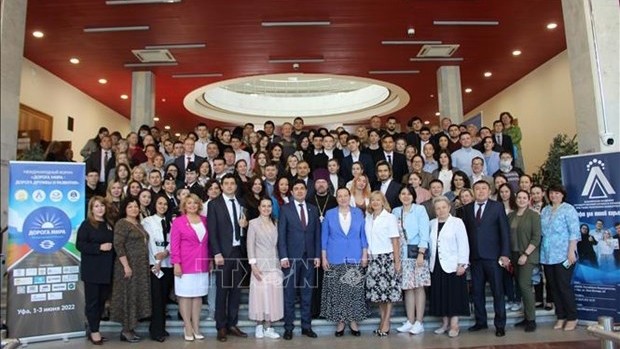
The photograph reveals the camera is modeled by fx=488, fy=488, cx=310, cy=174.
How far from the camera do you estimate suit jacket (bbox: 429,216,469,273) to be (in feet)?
16.6

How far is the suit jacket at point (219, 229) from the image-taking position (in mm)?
5080

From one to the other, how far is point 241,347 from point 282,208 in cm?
145

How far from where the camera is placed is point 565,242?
525 cm

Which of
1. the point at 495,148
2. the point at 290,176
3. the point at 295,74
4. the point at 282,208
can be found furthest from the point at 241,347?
the point at 295,74

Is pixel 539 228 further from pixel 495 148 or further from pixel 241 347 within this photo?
pixel 241 347

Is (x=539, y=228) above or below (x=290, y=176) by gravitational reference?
below

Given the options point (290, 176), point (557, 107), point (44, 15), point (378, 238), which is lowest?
point (378, 238)

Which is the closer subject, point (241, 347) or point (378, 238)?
point (241, 347)

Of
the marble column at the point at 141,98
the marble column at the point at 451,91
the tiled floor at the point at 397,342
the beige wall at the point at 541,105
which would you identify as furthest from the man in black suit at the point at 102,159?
the beige wall at the point at 541,105

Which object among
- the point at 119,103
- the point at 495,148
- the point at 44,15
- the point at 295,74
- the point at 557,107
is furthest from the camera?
the point at 119,103

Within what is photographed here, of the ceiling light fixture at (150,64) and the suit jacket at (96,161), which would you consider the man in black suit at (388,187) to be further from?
the ceiling light fixture at (150,64)

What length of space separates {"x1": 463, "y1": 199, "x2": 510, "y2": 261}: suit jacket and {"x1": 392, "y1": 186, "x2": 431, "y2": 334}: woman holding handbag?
1.75 ft

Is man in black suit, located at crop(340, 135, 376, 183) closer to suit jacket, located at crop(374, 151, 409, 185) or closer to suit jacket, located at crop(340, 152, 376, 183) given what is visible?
suit jacket, located at crop(340, 152, 376, 183)

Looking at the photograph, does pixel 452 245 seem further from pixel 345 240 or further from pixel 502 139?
pixel 502 139
